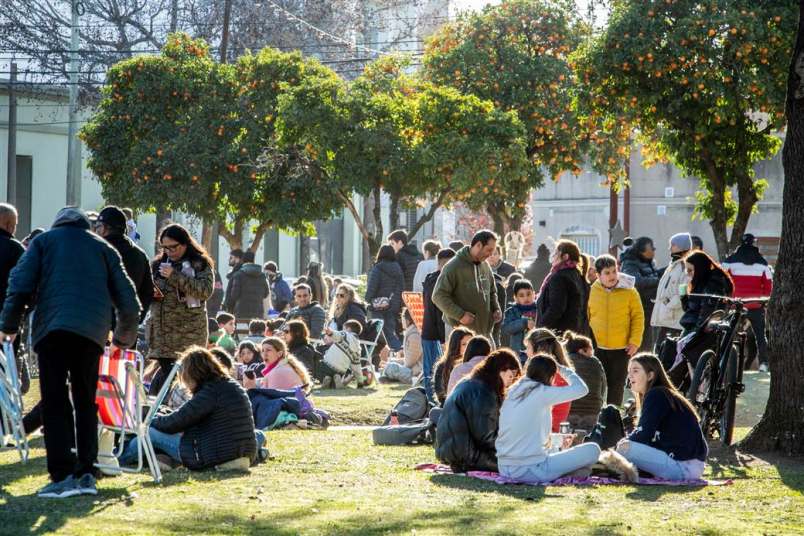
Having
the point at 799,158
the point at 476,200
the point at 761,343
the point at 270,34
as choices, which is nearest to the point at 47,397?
the point at 799,158

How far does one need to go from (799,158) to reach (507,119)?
18.2 meters

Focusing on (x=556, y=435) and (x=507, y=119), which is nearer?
(x=556, y=435)

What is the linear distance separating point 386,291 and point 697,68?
7125mm

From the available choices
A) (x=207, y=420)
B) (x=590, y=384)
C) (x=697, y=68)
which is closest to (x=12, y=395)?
(x=207, y=420)

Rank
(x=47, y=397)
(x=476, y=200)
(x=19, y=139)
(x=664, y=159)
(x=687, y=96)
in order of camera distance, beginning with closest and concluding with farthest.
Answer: (x=47, y=397) < (x=687, y=96) < (x=664, y=159) < (x=476, y=200) < (x=19, y=139)

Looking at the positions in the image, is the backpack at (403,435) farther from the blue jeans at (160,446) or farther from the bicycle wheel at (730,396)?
the blue jeans at (160,446)

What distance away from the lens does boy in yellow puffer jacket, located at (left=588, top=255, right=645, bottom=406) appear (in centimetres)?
1391

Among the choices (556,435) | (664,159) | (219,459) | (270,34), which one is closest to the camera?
(219,459)

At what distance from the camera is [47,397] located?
8.30 m

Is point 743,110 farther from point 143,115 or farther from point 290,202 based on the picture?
point 143,115

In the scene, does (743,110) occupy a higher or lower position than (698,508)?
higher

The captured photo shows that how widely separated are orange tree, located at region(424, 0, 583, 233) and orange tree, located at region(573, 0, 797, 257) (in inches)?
315

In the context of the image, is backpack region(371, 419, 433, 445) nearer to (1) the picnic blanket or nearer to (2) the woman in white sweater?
(1) the picnic blanket

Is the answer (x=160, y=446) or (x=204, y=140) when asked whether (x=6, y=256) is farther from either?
(x=204, y=140)
